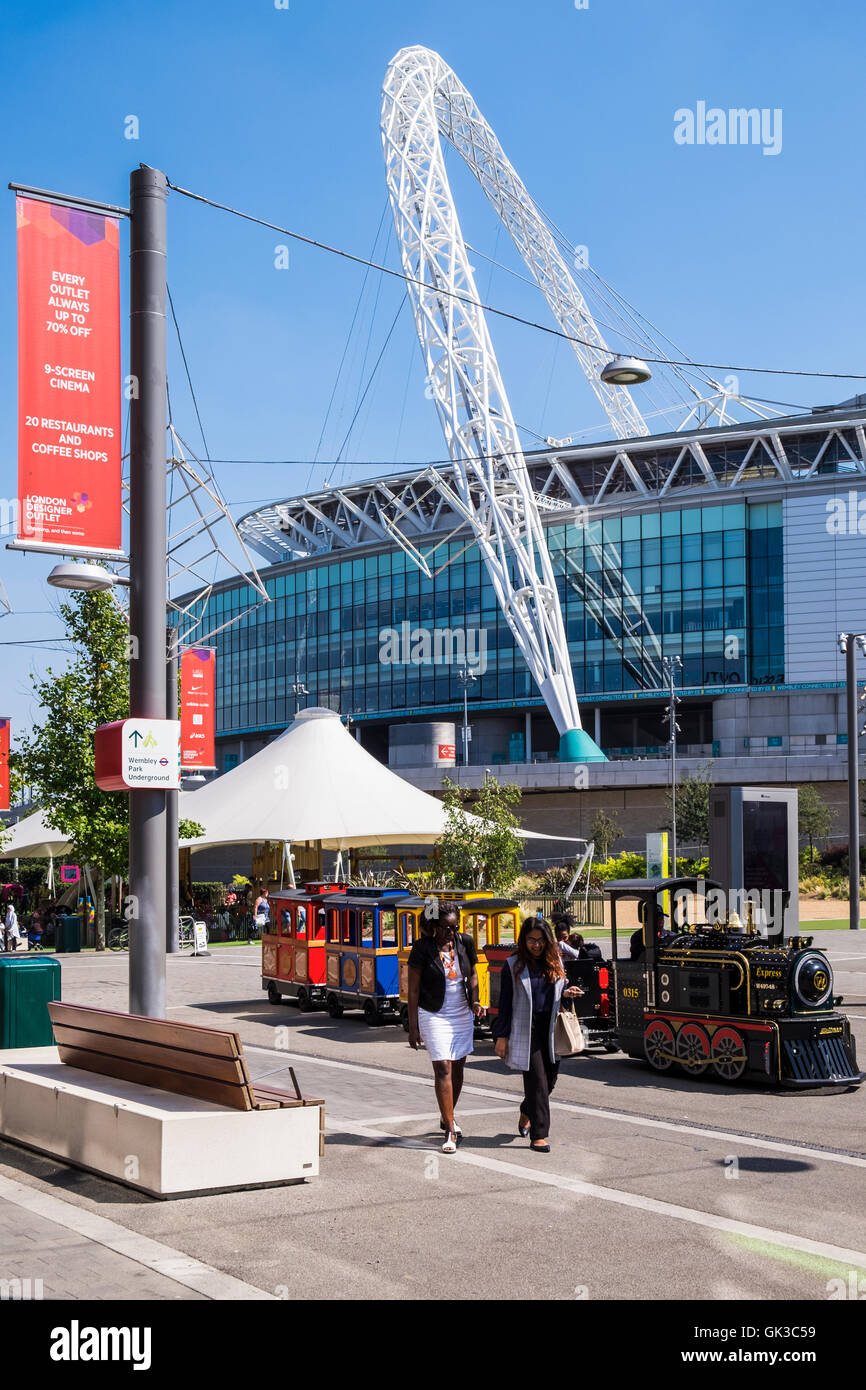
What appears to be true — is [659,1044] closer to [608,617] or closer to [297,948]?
[297,948]

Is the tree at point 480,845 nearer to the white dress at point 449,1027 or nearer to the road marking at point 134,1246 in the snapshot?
the white dress at point 449,1027

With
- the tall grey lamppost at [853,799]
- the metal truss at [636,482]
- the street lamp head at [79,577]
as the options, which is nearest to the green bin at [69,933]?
the tall grey lamppost at [853,799]

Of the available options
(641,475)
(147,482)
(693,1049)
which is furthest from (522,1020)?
(641,475)

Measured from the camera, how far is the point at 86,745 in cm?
3578

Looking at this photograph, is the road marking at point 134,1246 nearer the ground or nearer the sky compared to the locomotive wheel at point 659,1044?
nearer the sky

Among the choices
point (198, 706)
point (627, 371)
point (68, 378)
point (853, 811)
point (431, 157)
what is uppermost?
point (431, 157)

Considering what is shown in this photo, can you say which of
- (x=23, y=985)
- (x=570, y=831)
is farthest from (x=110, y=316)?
(x=570, y=831)

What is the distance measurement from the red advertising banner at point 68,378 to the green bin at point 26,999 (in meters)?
3.59

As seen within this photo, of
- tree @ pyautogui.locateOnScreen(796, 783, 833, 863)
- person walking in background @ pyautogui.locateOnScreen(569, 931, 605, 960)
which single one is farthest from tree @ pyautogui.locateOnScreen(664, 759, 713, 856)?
person walking in background @ pyautogui.locateOnScreen(569, 931, 605, 960)

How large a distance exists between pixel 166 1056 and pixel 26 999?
3.23m

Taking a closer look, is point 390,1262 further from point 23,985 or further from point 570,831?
point 570,831

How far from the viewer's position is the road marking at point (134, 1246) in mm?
6031

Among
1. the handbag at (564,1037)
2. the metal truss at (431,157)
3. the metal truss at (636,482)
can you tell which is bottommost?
the handbag at (564,1037)
